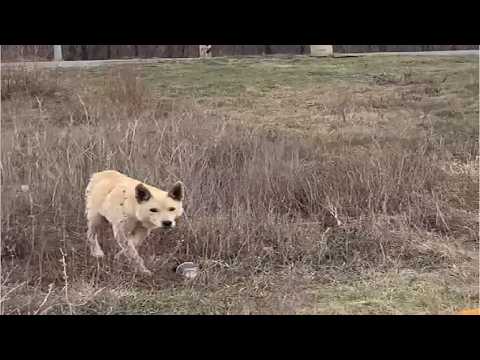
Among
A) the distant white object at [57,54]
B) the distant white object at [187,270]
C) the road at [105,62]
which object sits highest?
the distant white object at [57,54]

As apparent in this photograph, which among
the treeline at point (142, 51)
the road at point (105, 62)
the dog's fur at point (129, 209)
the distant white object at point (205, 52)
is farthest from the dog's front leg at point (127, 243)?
the road at point (105, 62)

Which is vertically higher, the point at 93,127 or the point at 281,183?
the point at 93,127

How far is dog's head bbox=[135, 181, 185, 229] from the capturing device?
2828mm

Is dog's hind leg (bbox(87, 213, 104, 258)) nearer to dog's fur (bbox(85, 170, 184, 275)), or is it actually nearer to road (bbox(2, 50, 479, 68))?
dog's fur (bbox(85, 170, 184, 275))

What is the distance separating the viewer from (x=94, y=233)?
10.6 feet

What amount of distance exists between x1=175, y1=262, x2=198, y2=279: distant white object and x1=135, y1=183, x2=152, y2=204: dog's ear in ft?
2.13

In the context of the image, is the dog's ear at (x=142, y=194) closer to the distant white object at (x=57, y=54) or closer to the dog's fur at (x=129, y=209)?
the dog's fur at (x=129, y=209)

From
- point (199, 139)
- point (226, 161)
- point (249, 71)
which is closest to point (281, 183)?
point (226, 161)

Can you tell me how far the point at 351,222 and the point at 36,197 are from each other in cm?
203

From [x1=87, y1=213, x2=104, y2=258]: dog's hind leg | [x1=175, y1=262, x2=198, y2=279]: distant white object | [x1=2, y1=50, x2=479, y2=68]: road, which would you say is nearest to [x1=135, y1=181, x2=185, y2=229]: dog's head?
[x1=87, y1=213, x2=104, y2=258]: dog's hind leg

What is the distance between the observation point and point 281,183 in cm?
427

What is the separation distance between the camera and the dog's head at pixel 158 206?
9.28 feet

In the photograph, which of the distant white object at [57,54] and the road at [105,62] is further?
the road at [105,62]
